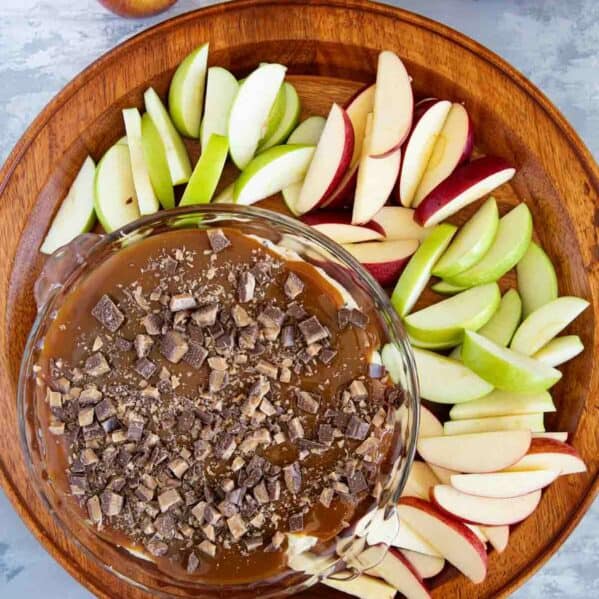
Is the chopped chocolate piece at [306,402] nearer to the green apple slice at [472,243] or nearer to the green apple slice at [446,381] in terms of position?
the green apple slice at [446,381]

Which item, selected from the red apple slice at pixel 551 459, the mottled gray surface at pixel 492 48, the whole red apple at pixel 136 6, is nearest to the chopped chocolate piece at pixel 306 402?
the red apple slice at pixel 551 459

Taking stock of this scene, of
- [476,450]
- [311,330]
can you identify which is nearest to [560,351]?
[476,450]

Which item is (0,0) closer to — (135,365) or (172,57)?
(172,57)

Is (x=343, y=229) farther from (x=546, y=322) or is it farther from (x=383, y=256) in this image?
(x=546, y=322)

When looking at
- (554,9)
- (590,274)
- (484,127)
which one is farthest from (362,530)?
(554,9)

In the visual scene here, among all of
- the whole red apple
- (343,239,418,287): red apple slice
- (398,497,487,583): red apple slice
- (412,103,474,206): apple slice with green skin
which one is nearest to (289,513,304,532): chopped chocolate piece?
(398,497,487,583): red apple slice
